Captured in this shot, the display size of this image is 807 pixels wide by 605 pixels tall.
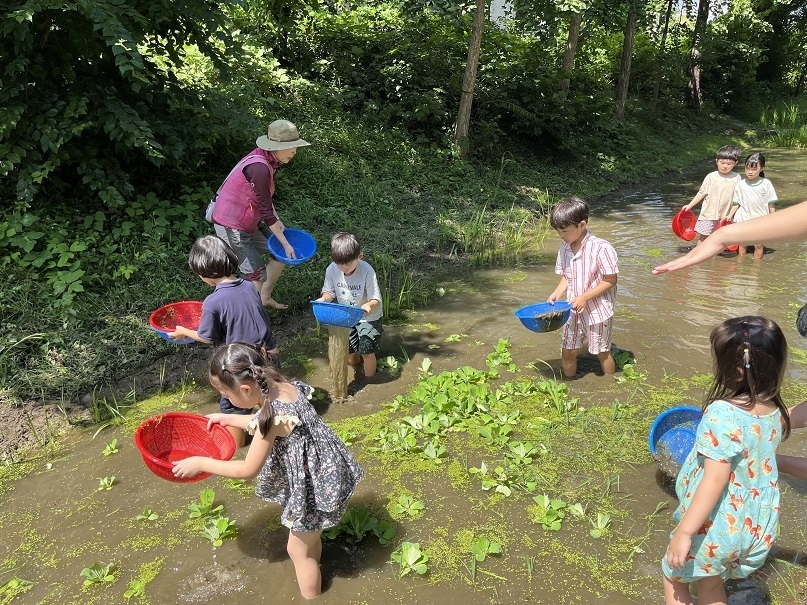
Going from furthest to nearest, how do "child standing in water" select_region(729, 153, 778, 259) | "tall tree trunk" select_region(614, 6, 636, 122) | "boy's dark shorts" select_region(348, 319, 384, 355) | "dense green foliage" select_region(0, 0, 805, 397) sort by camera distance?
"tall tree trunk" select_region(614, 6, 636, 122) → "child standing in water" select_region(729, 153, 778, 259) → "dense green foliage" select_region(0, 0, 805, 397) → "boy's dark shorts" select_region(348, 319, 384, 355)

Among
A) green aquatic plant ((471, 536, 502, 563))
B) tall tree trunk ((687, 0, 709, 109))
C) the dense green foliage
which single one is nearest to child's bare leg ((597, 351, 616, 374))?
green aquatic plant ((471, 536, 502, 563))

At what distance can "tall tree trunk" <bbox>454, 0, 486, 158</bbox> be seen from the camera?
10.1 m

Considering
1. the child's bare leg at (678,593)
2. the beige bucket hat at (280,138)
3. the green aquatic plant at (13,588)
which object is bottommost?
the green aquatic plant at (13,588)

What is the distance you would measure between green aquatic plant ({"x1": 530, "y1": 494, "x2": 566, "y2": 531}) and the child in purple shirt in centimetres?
170

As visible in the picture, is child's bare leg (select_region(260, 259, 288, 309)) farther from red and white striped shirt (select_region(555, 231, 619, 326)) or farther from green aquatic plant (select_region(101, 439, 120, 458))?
red and white striped shirt (select_region(555, 231, 619, 326))

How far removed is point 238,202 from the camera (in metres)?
5.02

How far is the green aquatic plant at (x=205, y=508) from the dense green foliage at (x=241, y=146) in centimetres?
191

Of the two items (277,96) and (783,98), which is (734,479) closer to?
(277,96)

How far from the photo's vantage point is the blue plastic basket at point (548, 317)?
4223 millimetres

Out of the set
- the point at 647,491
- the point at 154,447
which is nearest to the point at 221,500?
the point at 154,447

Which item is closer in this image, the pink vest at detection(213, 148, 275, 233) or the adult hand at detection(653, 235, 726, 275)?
the adult hand at detection(653, 235, 726, 275)

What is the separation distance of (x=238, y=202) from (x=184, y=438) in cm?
227

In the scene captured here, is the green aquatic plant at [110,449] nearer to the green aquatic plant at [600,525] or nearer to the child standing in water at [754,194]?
the green aquatic plant at [600,525]

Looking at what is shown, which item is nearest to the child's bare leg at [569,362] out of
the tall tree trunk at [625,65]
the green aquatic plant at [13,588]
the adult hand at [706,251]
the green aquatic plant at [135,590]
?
the adult hand at [706,251]
